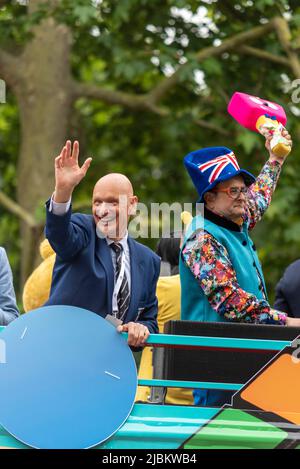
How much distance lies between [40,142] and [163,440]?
5.78 m

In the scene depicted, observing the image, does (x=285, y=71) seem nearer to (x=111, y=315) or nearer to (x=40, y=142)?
(x=40, y=142)

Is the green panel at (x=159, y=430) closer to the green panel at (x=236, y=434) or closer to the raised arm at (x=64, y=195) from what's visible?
the green panel at (x=236, y=434)

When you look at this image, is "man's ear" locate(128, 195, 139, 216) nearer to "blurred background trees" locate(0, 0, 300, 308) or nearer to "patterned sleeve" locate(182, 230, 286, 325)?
"patterned sleeve" locate(182, 230, 286, 325)

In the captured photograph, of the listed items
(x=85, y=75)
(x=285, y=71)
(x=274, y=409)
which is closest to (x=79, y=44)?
(x=285, y=71)

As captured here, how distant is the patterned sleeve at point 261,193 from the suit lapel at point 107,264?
767 millimetres

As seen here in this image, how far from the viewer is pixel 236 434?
11.2 ft

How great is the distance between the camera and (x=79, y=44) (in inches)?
344

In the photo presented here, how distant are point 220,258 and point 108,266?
1.45ft

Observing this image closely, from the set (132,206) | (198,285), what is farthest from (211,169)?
(198,285)

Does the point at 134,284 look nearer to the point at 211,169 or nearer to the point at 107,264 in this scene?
the point at 107,264

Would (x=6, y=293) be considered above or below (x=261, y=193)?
below

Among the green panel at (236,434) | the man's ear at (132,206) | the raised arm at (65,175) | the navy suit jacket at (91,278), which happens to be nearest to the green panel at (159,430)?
the green panel at (236,434)

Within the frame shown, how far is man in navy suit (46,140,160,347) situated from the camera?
12.6 feet

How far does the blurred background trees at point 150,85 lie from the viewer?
7891 millimetres
